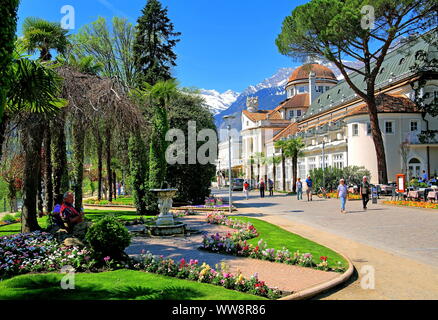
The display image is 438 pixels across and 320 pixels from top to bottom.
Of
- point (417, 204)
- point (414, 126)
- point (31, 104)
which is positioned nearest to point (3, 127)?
point (31, 104)

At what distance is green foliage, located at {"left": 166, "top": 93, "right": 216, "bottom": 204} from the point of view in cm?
2436

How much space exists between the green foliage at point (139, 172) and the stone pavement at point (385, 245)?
6.89 m

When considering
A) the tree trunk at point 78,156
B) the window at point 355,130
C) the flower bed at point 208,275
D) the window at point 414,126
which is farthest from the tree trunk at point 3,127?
the window at point 414,126

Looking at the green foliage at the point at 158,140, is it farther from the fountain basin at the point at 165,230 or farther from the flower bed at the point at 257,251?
the flower bed at the point at 257,251

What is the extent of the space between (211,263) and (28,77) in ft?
18.3

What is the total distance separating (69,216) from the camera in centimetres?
894

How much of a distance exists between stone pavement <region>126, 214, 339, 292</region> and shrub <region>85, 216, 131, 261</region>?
141cm

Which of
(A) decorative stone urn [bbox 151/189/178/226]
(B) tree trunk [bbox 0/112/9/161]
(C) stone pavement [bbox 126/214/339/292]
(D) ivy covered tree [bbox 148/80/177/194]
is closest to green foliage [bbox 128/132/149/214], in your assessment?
(D) ivy covered tree [bbox 148/80/177/194]

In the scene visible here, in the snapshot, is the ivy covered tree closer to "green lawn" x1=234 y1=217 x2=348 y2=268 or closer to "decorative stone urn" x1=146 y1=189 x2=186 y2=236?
"decorative stone urn" x1=146 y1=189 x2=186 y2=236

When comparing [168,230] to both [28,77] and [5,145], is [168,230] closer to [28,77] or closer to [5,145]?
[5,145]

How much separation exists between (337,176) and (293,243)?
80.1ft

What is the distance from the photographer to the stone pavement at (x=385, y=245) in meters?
6.17

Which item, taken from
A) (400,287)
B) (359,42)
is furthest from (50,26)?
(359,42)

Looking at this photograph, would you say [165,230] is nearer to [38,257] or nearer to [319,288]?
[38,257]
